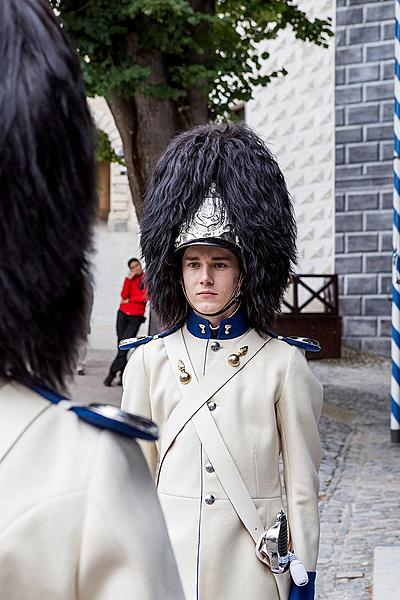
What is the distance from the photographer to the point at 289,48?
19.4 m

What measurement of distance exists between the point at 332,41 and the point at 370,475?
1162 cm

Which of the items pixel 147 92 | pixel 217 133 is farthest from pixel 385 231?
pixel 217 133

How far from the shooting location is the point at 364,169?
712 inches

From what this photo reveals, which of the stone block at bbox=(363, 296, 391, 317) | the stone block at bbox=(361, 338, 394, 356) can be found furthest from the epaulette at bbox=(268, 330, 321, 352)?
the stone block at bbox=(363, 296, 391, 317)

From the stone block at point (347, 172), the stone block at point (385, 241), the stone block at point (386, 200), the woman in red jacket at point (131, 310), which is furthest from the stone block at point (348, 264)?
the woman in red jacket at point (131, 310)

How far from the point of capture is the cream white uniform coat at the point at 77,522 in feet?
3.84

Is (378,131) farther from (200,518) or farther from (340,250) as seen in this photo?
(200,518)

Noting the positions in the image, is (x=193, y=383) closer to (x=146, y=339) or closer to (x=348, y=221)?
(x=146, y=339)

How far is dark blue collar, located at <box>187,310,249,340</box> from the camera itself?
3408mm

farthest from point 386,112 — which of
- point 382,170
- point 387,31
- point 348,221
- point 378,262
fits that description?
point 378,262

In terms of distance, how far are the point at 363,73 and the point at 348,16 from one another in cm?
88

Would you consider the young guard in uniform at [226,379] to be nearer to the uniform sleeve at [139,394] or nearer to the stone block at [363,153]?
the uniform sleeve at [139,394]

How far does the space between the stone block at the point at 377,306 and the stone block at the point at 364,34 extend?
12.7 feet

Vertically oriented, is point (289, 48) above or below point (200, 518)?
above
